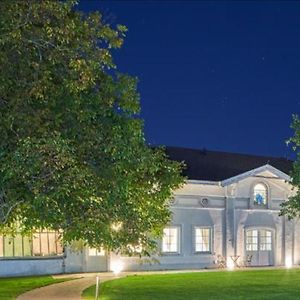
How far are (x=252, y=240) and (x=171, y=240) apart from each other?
5.27 meters

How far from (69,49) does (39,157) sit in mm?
2296

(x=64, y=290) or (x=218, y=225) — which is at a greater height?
(x=218, y=225)

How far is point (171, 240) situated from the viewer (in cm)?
3647

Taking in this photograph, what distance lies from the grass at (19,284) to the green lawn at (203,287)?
2249mm

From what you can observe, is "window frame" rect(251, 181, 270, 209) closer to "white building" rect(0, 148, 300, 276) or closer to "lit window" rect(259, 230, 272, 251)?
Result: "white building" rect(0, 148, 300, 276)

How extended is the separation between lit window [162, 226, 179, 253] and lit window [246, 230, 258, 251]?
4.57 metres

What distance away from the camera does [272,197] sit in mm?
39781

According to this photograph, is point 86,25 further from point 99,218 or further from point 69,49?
point 99,218

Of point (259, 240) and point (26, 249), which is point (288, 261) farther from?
point (26, 249)

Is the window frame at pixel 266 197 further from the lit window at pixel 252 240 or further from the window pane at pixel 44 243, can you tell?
the window pane at pixel 44 243

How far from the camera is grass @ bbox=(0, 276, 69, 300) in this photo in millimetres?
22469

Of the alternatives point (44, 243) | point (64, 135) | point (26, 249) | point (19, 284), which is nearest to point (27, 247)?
point (26, 249)

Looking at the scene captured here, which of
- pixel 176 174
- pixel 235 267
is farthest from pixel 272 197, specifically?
pixel 176 174

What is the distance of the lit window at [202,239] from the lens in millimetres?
37344
